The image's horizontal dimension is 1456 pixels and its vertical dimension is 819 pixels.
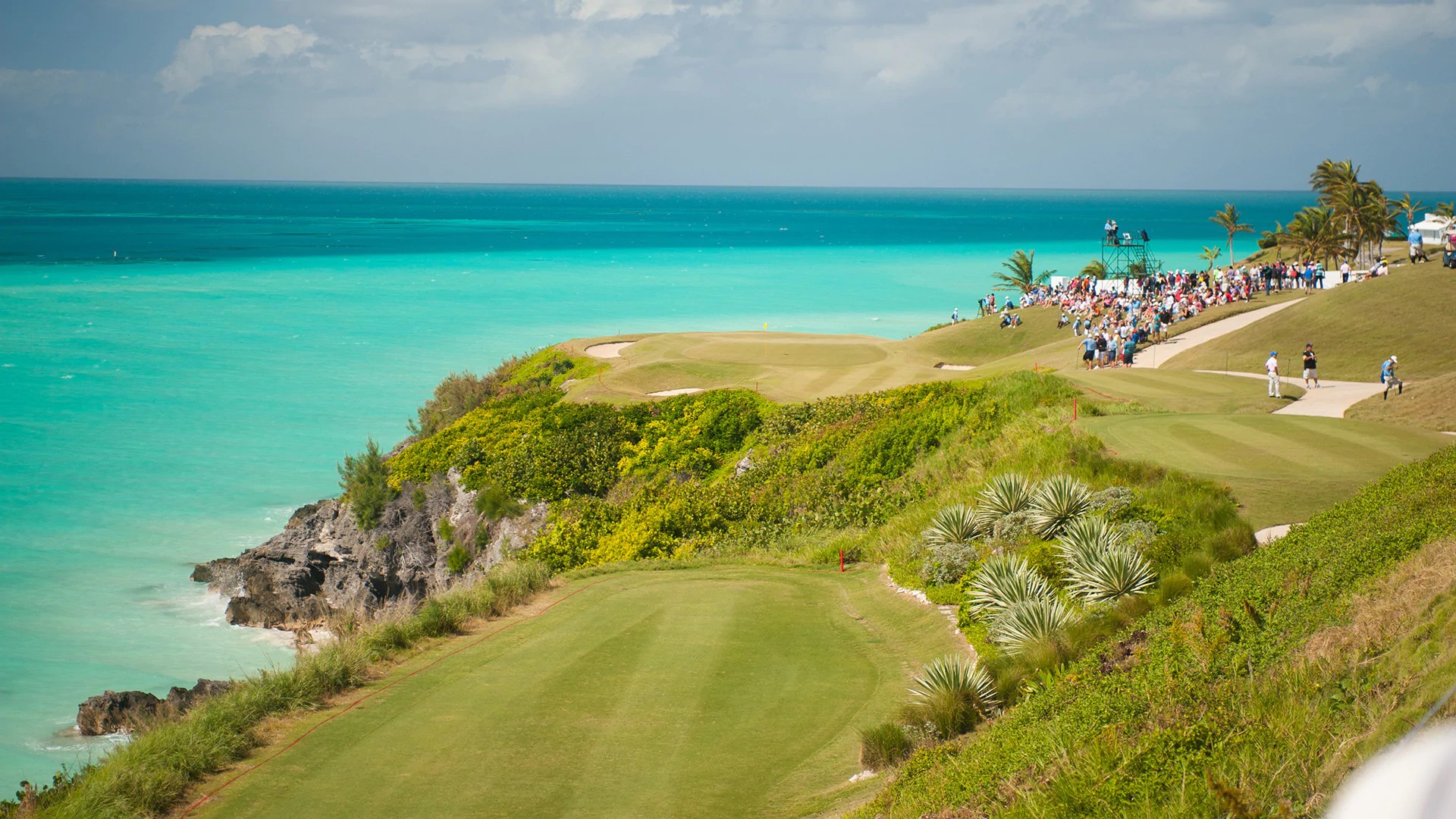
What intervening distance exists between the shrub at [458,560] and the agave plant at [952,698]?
20.6 m

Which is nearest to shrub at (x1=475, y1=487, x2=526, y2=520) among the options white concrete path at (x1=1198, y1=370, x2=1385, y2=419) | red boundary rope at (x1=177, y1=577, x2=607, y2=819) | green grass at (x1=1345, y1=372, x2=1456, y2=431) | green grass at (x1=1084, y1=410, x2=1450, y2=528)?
red boundary rope at (x1=177, y1=577, x2=607, y2=819)

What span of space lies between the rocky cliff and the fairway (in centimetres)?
1348

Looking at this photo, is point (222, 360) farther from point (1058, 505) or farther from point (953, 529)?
point (1058, 505)

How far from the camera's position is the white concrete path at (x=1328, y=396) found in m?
28.3

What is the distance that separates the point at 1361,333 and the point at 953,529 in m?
26.6

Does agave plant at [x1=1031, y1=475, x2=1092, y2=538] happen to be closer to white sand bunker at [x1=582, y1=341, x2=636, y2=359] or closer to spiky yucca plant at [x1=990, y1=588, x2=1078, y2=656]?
spiky yucca plant at [x1=990, y1=588, x2=1078, y2=656]

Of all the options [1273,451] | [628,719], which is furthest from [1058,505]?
[628,719]

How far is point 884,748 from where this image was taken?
1051 centimetres

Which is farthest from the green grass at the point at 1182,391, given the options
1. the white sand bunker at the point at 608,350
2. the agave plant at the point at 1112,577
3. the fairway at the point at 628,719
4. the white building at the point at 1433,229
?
the white building at the point at 1433,229

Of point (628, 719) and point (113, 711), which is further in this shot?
point (113, 711)

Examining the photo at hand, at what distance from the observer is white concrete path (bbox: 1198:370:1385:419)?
28.3 meters

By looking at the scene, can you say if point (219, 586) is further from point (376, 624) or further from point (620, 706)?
point (620, 706)

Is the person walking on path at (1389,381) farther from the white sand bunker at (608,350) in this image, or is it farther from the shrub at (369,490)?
the shrub at (369,490)

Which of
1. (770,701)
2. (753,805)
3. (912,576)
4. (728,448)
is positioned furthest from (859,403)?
(753,805)
